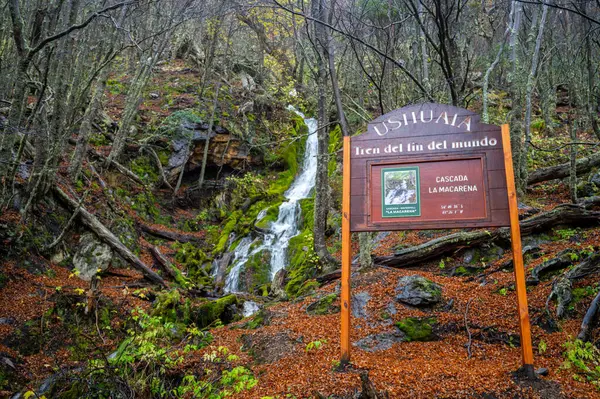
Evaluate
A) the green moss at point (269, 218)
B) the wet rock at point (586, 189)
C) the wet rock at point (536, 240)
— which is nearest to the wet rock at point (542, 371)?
the wet rock at point (536, 240)

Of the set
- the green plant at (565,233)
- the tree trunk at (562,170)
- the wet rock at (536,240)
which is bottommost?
the wet rock at (536,240)

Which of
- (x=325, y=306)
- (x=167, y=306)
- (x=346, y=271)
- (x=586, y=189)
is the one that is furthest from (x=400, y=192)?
(x=586, y=189)

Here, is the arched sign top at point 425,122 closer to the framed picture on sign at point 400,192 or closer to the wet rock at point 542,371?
the framed picture on sign at point 400,192

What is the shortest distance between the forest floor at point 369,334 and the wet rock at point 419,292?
15 cm

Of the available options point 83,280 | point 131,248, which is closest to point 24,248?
point 83,280

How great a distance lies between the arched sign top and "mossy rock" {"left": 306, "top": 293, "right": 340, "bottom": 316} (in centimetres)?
379

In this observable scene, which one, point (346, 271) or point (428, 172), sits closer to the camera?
point (428, 172)

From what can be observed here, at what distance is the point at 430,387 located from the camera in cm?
372

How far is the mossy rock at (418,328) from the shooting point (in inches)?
221

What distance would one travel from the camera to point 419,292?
6.65 meters

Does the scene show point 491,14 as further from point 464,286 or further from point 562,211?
point 464,286

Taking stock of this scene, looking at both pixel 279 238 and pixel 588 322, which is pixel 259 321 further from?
pixel 279 238

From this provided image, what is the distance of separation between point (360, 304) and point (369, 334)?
3.75 feet

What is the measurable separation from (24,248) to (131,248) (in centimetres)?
379
